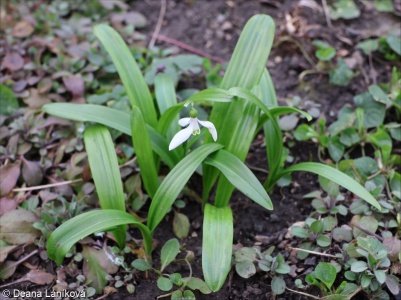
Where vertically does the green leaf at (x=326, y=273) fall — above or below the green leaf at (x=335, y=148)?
below

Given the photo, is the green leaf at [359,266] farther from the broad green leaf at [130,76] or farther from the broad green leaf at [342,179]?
the broad green leaf at [130,76]

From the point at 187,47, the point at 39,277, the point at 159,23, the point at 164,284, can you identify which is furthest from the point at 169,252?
the point at 159,23

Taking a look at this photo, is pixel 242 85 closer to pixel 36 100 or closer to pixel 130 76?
pixel 130 76

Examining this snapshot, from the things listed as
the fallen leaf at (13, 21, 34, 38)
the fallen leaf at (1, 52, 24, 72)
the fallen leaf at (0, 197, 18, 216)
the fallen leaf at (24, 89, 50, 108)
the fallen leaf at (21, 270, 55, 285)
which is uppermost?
the fallen leaf at (13, 21, 34, 38)

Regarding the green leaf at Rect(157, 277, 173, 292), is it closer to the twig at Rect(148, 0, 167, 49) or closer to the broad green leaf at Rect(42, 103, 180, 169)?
the broad green leaf at Rect(42, 103, 180, 169)

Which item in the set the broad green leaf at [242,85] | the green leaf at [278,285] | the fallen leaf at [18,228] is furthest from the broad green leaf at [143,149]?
the green leaf at [278,285]

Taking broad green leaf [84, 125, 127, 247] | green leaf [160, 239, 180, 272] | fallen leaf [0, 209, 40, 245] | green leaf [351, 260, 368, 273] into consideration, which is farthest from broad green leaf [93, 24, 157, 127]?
green leaf [351, 260, 368, 273]

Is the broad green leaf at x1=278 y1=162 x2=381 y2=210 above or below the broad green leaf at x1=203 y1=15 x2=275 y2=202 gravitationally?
below
